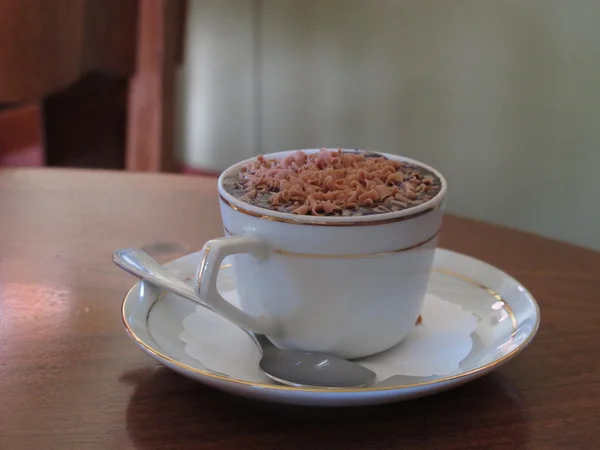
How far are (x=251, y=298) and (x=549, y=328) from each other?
215 millimetres

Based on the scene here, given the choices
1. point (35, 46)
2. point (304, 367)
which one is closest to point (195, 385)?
point (304, 367)

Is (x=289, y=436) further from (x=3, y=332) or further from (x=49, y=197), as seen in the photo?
(x=49, y=197)

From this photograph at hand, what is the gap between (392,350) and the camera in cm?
45

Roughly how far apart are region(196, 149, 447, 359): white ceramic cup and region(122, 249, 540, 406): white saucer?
0.03 metres

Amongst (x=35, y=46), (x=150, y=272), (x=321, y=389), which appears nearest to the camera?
(x=321, y=389)

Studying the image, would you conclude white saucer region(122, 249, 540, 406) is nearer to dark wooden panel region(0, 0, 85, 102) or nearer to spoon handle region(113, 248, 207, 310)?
spoon handle region(113, 248, 207, 310)

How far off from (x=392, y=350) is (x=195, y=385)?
0.43 feet

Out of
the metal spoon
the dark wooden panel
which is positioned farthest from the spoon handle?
the dark wooden panel

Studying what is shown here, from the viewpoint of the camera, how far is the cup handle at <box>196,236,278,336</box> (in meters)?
0.39

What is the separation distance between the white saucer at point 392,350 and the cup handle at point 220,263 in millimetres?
36

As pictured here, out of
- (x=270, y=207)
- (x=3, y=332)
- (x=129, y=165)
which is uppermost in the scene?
(x=270, y=207)

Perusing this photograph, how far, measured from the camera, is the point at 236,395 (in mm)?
393

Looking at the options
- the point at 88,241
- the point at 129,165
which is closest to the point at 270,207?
the point at 88,241

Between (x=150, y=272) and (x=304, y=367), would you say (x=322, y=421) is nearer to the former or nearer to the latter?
(x=304, y=367)
